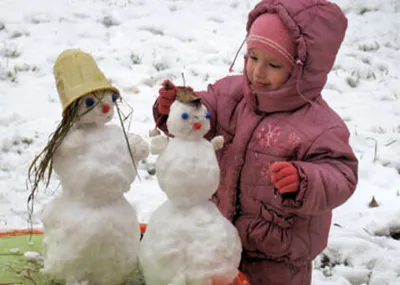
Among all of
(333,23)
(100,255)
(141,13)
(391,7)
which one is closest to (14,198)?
(100,255)

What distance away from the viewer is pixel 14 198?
2.66 m

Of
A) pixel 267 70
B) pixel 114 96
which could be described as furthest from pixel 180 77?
pixel 114 96

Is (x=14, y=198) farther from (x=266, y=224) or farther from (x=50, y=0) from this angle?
(x=50, y=0)

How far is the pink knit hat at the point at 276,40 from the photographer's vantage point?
167cm

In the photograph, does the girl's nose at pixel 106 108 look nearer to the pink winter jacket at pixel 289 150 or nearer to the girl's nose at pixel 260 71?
the pink winter jacket at pixel 289 150

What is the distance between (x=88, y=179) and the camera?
1.50 meters

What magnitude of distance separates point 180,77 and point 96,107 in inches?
87.8

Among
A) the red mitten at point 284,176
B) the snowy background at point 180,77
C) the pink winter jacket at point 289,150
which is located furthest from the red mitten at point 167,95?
the snowy background at point 180,77

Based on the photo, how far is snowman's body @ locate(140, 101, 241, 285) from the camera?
152cm

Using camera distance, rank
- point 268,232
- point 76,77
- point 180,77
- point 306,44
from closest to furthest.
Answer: point 76,77 < point 306,44 < point 268,232 < point 180,77

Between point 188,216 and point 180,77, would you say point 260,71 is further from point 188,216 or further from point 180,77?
point 180,77

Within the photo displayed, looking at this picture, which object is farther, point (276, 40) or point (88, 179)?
point (276, 40)

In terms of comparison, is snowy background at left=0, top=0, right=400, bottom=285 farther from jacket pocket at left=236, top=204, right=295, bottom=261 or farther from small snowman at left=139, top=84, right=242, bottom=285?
small snowman at left=139, top=84, right=242, bottom=285

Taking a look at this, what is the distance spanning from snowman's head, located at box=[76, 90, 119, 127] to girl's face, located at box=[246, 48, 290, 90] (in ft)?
1.34
